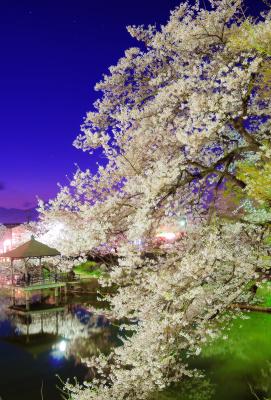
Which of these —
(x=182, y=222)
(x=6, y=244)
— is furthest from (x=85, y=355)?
(x=6, y=244)

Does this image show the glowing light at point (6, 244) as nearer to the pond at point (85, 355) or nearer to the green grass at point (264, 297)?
the pond at point (85, 355)

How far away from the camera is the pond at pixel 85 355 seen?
452 inches

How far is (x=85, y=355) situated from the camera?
1519 cm

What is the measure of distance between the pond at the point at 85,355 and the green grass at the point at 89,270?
411 inches

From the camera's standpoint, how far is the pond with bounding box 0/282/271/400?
11.5 m

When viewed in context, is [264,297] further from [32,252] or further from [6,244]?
[6,244]

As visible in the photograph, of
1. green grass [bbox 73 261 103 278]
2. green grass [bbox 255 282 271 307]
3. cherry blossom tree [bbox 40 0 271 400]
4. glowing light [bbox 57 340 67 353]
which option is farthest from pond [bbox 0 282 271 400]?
green grass [bbox 73 261 103 278]

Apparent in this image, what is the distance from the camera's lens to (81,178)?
929cm

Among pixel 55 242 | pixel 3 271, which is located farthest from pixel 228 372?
pixel 3 271

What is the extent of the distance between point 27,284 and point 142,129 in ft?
59.0

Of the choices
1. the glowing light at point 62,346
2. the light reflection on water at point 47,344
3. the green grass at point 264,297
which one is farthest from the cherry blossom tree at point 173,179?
the green grass at point 264,297

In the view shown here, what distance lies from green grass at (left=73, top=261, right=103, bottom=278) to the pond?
10444mm

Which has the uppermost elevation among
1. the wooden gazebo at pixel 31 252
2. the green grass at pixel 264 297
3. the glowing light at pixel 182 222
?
the glowing light at pixel 182 222

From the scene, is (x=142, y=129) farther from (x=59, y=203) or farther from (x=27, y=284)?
(x=27, y=284)
